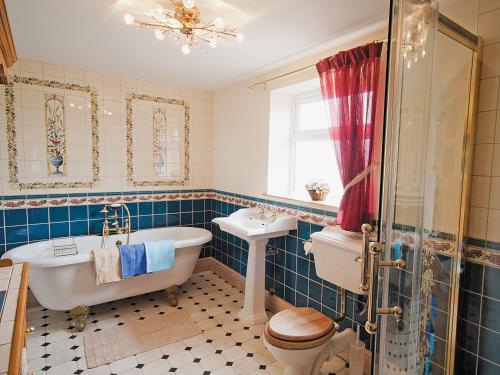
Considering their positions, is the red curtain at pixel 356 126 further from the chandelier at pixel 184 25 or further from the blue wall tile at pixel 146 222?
the blue wall tile at pixel 146 222

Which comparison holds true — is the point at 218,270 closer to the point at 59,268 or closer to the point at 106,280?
the point at 106,280

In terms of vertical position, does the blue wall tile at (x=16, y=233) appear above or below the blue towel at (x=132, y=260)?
above

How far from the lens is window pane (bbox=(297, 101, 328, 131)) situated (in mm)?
2879

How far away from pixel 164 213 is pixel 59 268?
56.8 inches

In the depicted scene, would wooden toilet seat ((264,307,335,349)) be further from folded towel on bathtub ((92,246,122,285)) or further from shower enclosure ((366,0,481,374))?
folded towel on bathtub ((92,246,122,285))

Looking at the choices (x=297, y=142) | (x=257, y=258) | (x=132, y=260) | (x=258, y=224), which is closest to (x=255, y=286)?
(x=257, y=258)

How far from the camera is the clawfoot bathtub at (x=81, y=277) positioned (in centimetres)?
251

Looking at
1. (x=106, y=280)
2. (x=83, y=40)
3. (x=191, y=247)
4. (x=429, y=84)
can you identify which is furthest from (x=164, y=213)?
(x=429, y=84)

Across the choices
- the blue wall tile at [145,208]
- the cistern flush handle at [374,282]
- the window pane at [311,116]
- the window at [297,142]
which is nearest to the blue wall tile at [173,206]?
the blue wall tile at [145,208]

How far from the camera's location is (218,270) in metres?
3.99

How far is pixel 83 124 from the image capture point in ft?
10.6

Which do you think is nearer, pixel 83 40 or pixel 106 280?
pixel 83 40

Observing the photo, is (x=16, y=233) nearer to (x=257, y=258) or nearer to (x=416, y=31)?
(x=257, y=258)

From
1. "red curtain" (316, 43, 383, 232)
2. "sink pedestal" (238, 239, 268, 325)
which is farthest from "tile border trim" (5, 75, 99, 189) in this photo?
"red curtain" (316, 43, 383, 232)
